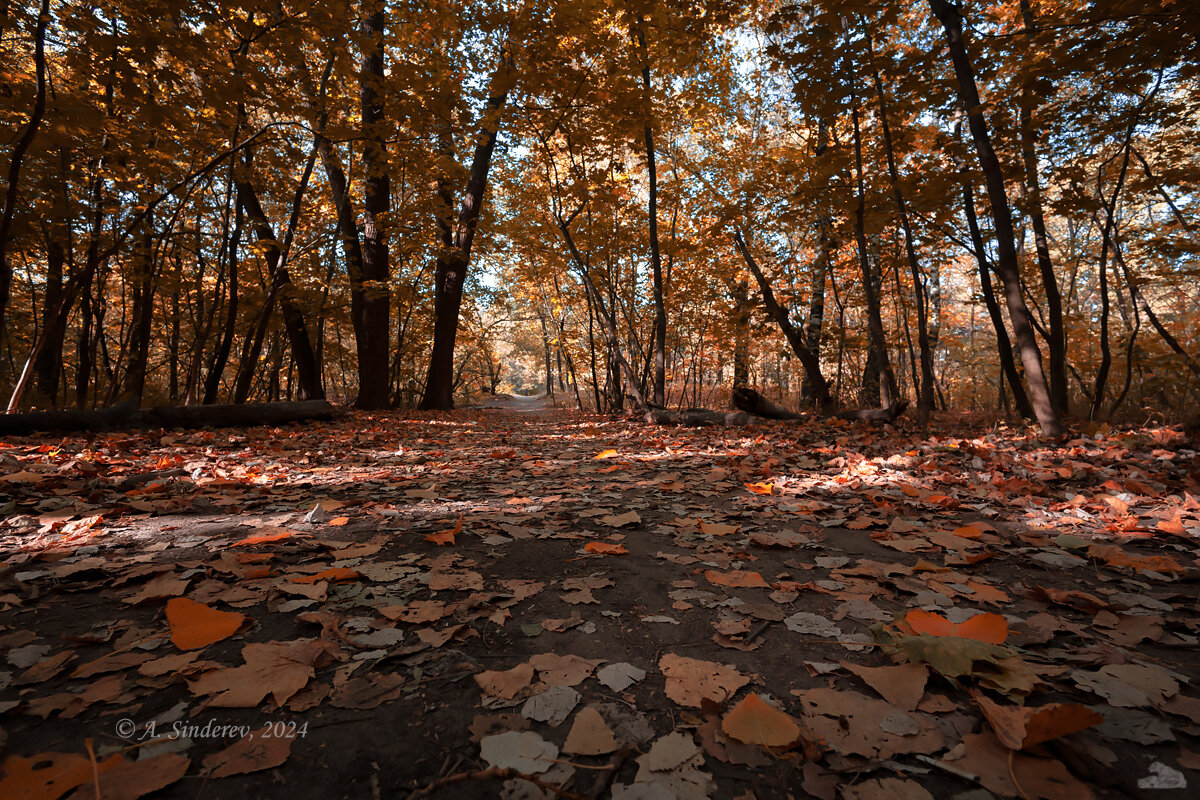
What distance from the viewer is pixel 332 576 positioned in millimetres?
1616

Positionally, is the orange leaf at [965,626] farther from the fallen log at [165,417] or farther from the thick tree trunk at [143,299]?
the thick tree trunk at [143,299]

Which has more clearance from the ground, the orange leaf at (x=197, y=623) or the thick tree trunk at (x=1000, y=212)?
the thick tree trunk at (x=1000, y=212)

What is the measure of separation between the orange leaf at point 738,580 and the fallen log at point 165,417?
596cm

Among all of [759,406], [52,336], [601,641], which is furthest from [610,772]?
[52,336]

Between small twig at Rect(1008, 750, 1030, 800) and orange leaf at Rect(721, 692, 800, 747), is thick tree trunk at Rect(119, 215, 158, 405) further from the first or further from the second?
small twig at Rect(1008, 750, 1030, 800)

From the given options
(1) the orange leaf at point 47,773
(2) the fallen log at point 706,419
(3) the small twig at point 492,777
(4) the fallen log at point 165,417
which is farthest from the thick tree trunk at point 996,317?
(4) the fallen log at point 165,417

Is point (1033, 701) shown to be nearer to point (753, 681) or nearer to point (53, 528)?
point (753, 681)

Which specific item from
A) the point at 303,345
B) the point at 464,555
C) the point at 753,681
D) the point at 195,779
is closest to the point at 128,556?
the point at 464,555

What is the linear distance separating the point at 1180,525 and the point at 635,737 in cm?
255

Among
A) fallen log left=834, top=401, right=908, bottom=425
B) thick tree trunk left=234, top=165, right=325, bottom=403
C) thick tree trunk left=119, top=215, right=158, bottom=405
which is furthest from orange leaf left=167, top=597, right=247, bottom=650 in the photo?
thick tree trunk left=234, top=165, right=325, bottom=403

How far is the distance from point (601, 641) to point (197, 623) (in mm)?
1099

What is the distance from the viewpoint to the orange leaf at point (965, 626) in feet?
4.03

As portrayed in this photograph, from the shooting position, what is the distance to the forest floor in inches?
33.6

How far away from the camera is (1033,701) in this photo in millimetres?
1022
